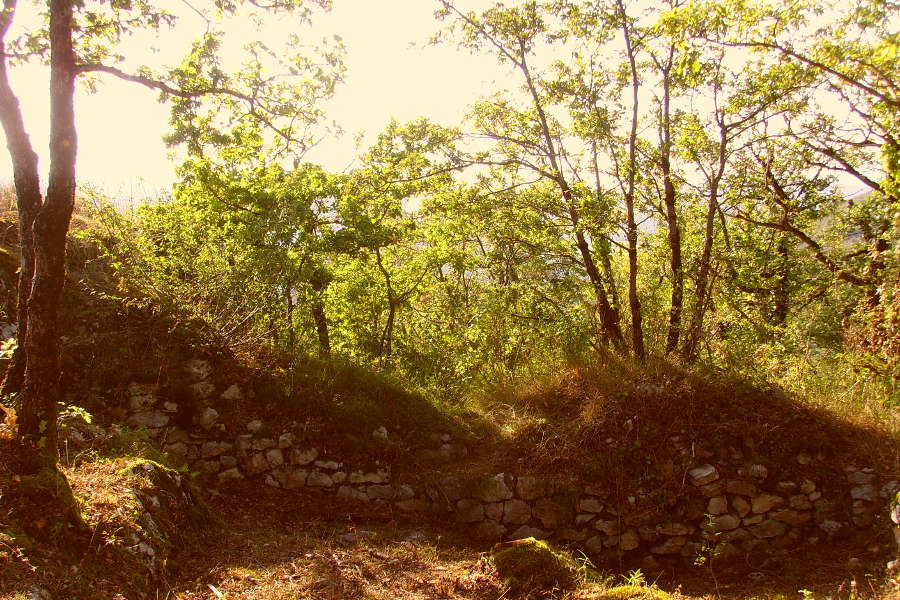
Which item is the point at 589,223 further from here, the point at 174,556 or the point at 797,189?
the point at 797,189

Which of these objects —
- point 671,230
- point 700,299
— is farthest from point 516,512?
point 671,230

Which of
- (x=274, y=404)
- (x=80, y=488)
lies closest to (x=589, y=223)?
(x=274, y=404)

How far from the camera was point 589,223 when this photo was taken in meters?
7.00

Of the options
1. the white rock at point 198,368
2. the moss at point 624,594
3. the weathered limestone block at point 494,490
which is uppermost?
the white rock at point 198,368

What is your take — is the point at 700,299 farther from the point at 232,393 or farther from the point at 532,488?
the point at 232,393

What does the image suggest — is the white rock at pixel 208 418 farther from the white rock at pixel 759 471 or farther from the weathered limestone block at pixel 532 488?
the white rock at pixel 759 471

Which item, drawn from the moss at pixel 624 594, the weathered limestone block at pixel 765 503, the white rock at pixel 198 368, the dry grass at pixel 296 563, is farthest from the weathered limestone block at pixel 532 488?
the white rock at pixel 198 368

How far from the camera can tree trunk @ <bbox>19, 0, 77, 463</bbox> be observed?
3.64 metres

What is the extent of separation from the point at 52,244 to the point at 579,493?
538cm

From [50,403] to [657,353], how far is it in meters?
6.48

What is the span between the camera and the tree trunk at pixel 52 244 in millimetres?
3639

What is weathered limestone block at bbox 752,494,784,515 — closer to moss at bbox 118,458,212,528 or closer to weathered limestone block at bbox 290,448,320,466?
weathered limestone block at bbox 290,448,320,466

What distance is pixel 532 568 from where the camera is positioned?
4562 millimetres

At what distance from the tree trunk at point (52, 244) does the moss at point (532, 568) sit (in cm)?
363
